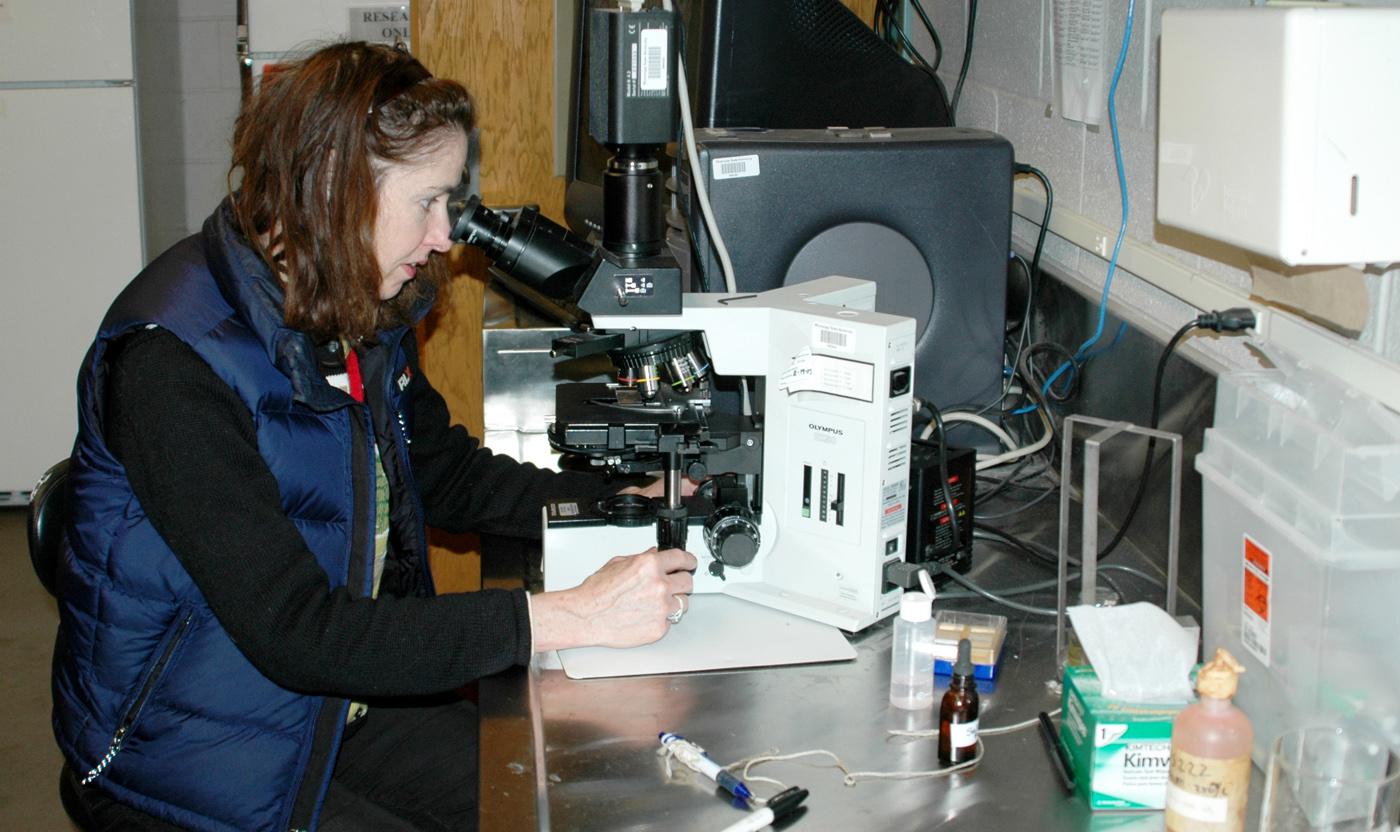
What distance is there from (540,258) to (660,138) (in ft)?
0.61

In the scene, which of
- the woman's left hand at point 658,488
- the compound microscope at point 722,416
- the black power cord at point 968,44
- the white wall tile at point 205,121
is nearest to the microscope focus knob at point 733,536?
the compound microscope at point 722,416

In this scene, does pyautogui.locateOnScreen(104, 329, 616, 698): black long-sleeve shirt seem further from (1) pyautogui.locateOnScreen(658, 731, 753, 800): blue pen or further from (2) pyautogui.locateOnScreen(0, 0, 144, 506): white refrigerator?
(2) pyautogui.locateOnScreen(0, 0, 144, 506): white refrigerator

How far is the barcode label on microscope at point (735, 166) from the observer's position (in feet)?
5.76

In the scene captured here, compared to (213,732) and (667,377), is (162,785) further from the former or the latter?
(667,377)

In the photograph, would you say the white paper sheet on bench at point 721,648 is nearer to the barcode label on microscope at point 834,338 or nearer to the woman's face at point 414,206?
the barcode label on microscope at point 834,338

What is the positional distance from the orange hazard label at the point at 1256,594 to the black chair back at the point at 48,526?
1.31 meters

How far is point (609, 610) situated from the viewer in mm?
1366

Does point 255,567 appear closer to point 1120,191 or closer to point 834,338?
point 834,338

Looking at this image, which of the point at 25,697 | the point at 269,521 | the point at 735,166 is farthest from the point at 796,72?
the point at 25,697

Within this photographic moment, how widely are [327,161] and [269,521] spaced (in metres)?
0.39

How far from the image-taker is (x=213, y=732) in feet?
4.55

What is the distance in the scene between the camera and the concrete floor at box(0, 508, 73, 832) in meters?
2.60

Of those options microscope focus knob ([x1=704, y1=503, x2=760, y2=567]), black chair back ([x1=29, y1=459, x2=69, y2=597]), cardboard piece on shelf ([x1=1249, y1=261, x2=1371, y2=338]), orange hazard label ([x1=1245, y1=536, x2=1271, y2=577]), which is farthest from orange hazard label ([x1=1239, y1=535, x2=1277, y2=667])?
black chair back ([x1=29, y1=459, x2=69, y2=597])

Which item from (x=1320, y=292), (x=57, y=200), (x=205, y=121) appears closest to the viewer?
(x=1320, y=292)
